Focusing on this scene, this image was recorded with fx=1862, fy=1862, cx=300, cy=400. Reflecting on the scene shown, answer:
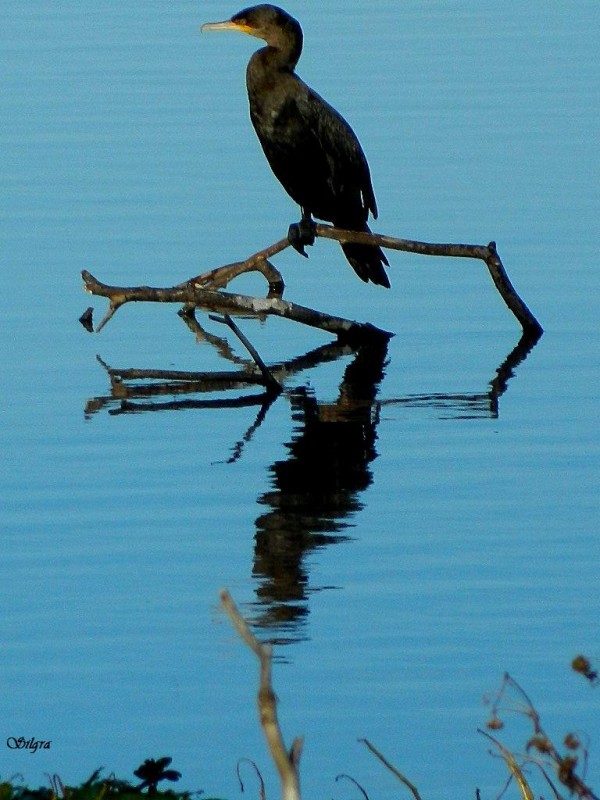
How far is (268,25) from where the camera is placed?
9.25 metres

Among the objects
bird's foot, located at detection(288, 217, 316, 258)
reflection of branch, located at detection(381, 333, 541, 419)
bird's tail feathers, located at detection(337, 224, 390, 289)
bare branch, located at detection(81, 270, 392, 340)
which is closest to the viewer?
reflection of branch, located at detection(381, 333, 541, 419)

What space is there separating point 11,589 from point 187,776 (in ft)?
4.89

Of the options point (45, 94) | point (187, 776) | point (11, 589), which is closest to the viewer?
point (187, 776)

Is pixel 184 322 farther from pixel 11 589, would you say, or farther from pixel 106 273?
pixel 11 589

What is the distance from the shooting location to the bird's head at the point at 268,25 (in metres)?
9.16

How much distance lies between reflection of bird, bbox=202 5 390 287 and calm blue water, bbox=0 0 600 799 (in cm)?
69

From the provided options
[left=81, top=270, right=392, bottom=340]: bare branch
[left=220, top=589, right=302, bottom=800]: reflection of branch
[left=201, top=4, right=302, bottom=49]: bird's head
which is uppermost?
[left=201, top=4, right=302, bottom=49]: bird's head

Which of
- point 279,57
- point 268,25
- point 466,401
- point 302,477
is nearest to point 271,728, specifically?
point 302,477

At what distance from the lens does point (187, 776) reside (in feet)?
13.8

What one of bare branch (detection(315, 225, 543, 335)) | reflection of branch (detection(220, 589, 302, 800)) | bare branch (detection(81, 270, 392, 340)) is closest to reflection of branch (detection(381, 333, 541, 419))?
bare branch (detection(315, 225, 543, 335))

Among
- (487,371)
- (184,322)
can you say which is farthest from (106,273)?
(487,371)

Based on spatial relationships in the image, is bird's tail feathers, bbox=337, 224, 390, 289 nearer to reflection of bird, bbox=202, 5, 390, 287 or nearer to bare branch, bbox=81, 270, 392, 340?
reflection of bird, bbox=202, 5, 390, 287

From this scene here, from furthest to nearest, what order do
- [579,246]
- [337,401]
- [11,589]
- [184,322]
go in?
[579,246] → [184,322] → [337,401] → [11,589]

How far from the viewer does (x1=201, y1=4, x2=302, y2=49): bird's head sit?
9.16m
